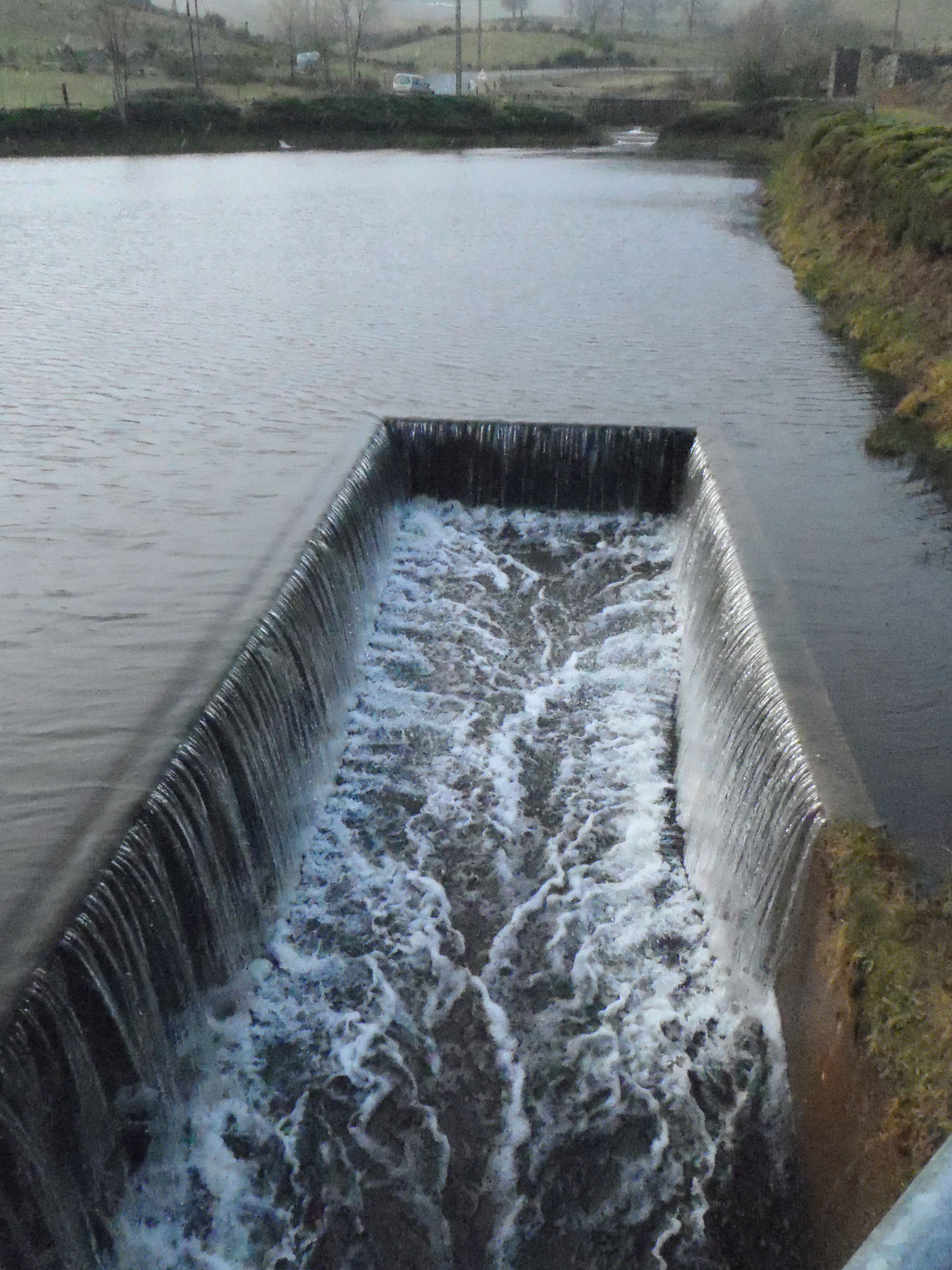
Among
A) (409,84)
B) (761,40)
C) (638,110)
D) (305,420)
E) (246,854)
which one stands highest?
(761,40)

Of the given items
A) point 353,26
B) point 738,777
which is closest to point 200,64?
point 353,26

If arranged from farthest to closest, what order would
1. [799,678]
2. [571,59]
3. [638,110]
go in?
[571,59] → [638,110] → [799,678]

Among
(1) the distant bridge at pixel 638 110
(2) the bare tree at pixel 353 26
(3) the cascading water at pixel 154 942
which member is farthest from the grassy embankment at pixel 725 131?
(3) the cascading water at pixel 154 942

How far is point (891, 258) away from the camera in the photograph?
55.4 ft

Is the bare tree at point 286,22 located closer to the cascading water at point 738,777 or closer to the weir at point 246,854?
the weir at point 246,854

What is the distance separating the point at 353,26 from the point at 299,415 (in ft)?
355

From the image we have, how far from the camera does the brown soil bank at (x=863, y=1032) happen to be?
440 cm

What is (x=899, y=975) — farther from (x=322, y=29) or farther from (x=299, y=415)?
(x=322, y=29)

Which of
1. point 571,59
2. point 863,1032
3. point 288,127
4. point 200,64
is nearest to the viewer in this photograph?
point 863,1032

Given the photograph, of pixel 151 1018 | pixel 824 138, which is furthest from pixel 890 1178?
pixel 824 138

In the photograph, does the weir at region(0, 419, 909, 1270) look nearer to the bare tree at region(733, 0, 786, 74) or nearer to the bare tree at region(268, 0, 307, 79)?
the bare tree at region(733, 0, 786, 74)

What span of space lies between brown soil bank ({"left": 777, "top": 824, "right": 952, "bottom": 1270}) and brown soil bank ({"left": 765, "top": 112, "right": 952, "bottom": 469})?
6.87m

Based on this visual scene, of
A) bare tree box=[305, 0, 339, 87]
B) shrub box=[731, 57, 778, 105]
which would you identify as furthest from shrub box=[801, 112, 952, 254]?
bare tree box=[305, 0, 339, 87]

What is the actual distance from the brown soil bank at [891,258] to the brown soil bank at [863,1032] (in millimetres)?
6866
